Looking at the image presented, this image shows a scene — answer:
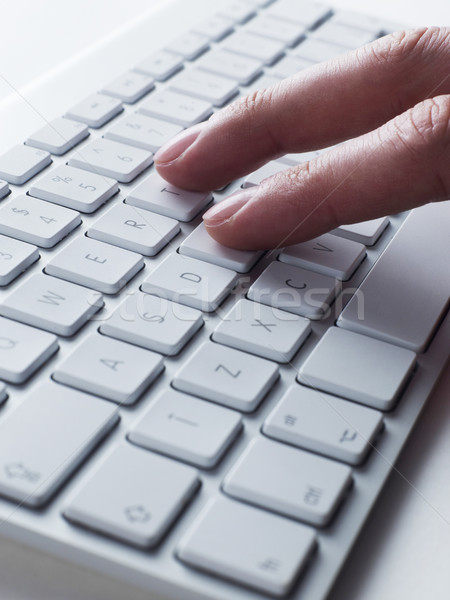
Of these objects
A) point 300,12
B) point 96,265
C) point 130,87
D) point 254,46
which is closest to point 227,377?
point 96,265

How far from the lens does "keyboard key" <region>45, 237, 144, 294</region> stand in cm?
47

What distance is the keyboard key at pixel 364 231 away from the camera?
1.81ft

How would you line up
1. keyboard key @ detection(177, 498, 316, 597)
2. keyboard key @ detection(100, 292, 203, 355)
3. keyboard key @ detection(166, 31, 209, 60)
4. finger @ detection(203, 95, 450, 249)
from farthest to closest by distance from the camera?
keyboard key @ detection(166, 31, 209, 60) → finger @ detection(203, 95, 450, 249) → keyboard key @ detection(100, 292, 203, 355) → keyboard key @ detection(177, 498, 316, 597)

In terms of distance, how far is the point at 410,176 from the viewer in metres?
0.55

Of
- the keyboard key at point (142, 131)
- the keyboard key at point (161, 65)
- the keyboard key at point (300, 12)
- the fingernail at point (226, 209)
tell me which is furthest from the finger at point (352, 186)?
the keyboard key at point (300, 12)

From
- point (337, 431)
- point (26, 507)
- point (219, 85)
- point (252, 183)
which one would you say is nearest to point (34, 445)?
point (26, 507)

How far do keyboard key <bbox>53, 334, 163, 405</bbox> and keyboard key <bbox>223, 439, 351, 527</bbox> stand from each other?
0.07 m

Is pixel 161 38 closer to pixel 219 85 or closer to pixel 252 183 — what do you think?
pixel 219 85

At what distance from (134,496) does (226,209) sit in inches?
9.9

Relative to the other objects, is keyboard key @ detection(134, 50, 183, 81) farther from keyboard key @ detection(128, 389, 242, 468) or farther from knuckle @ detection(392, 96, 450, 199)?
keyboard key @ detection(128, 389, 242, 468)

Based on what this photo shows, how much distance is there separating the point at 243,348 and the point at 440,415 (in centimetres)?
12

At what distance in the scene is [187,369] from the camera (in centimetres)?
41

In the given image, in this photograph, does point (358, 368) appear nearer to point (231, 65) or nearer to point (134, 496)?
point (134, 496)

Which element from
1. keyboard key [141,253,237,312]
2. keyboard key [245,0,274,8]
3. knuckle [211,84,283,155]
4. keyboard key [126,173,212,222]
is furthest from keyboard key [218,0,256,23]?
keyboard key [141,253,237,312]
